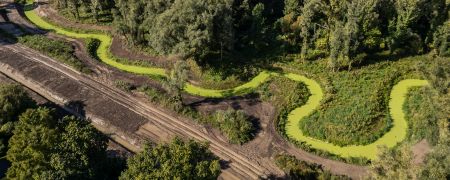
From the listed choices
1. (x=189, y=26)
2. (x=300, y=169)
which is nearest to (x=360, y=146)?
(x=300, y=169)

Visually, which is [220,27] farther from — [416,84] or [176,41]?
[416,84]

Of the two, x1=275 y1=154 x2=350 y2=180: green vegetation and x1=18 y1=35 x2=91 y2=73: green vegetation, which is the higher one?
x1=18 y1=35 x2=91 y2=73: green vegetation

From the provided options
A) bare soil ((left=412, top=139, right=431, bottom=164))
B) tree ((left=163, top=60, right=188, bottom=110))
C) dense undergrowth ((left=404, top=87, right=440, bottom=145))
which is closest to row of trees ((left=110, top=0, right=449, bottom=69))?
tree ((left=163, top=60, right=188, bottom=110))

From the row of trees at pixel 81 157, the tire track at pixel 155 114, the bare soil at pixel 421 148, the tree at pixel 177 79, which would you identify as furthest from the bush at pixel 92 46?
the bare soil at pixel 421 148

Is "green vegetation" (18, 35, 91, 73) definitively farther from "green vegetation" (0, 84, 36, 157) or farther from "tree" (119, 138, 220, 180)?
"tree" (119, 138, 220, 180)

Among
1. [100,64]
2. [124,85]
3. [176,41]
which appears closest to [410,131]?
[176,41]

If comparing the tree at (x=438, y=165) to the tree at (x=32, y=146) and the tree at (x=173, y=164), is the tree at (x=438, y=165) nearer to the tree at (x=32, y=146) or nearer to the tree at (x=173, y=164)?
the tree at (x=173, y=164)
